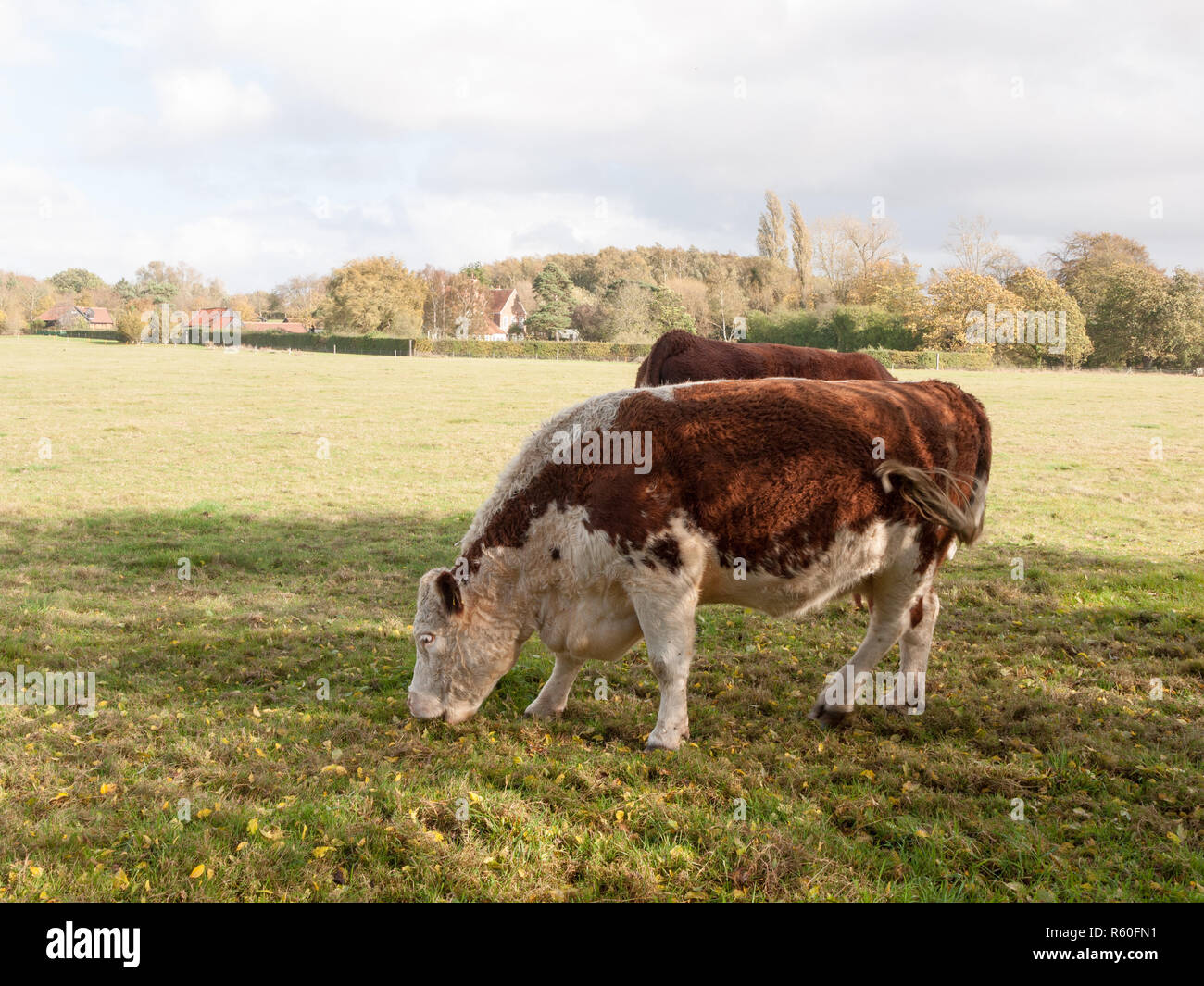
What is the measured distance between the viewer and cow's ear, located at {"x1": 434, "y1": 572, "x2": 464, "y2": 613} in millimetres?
5965

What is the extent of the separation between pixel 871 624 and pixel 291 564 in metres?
7.66

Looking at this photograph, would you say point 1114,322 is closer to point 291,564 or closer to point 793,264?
point 793,264

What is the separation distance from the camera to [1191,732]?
5.82 meters

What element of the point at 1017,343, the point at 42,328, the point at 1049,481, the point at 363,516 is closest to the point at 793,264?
the point at 1017,343

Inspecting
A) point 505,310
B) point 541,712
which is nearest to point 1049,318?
point 541,712

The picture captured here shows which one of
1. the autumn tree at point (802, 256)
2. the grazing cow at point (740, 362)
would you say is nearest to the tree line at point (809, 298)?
the autumn tree at point (802, 256)

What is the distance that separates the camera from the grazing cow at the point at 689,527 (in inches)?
220

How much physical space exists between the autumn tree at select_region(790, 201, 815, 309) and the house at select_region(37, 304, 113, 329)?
4233 inches

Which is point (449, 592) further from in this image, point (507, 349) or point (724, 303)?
point (507, 349)

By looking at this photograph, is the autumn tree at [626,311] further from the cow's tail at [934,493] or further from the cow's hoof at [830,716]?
the cow's hoof at [830,716]

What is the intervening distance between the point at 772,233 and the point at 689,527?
4665cm

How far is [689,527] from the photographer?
219 inches

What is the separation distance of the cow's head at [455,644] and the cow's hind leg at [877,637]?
2.32 meters
